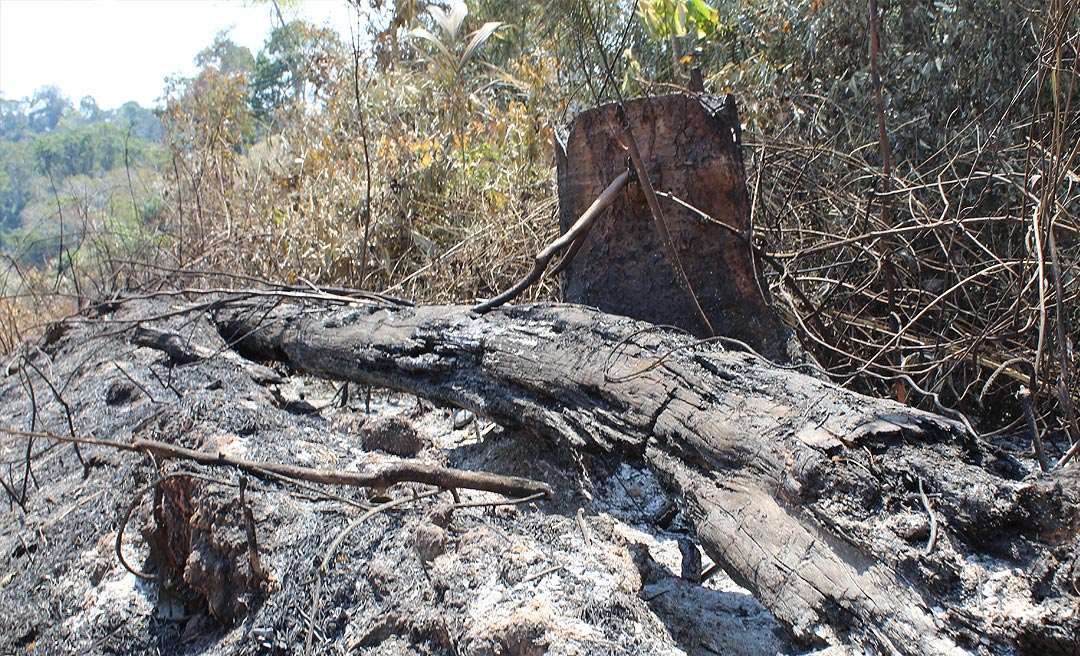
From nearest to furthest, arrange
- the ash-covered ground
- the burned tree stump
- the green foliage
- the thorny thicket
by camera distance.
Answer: the ash-covered ground
the burned tree stump
the thorny thicket
the green foliage

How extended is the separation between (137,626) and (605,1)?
2.58m

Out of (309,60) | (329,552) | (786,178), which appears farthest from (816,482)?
Answer: (309,60)

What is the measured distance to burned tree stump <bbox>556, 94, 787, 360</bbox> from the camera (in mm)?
2717

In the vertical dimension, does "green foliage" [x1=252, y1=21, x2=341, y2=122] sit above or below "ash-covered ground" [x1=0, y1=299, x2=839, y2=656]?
above

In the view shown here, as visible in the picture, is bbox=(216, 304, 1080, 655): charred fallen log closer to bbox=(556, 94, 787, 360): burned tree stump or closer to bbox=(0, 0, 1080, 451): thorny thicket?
bbox=(556, 94, 787, 360): burned tree stump

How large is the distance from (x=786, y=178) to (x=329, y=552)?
9.63ft

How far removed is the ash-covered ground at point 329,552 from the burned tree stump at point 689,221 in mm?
614

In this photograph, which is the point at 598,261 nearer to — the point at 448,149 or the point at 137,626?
the point at 137,626

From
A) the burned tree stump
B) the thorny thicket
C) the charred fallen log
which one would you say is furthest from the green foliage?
the charred fallen log

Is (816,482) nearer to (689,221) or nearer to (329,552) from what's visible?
(329,552)

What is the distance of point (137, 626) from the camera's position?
2064mm

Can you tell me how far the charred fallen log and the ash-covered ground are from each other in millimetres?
184

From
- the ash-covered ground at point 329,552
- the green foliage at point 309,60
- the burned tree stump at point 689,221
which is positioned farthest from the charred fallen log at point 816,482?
the green foliage at point 309,60

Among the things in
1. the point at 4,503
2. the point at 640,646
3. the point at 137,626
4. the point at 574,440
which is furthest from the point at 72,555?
the point at 640,646
